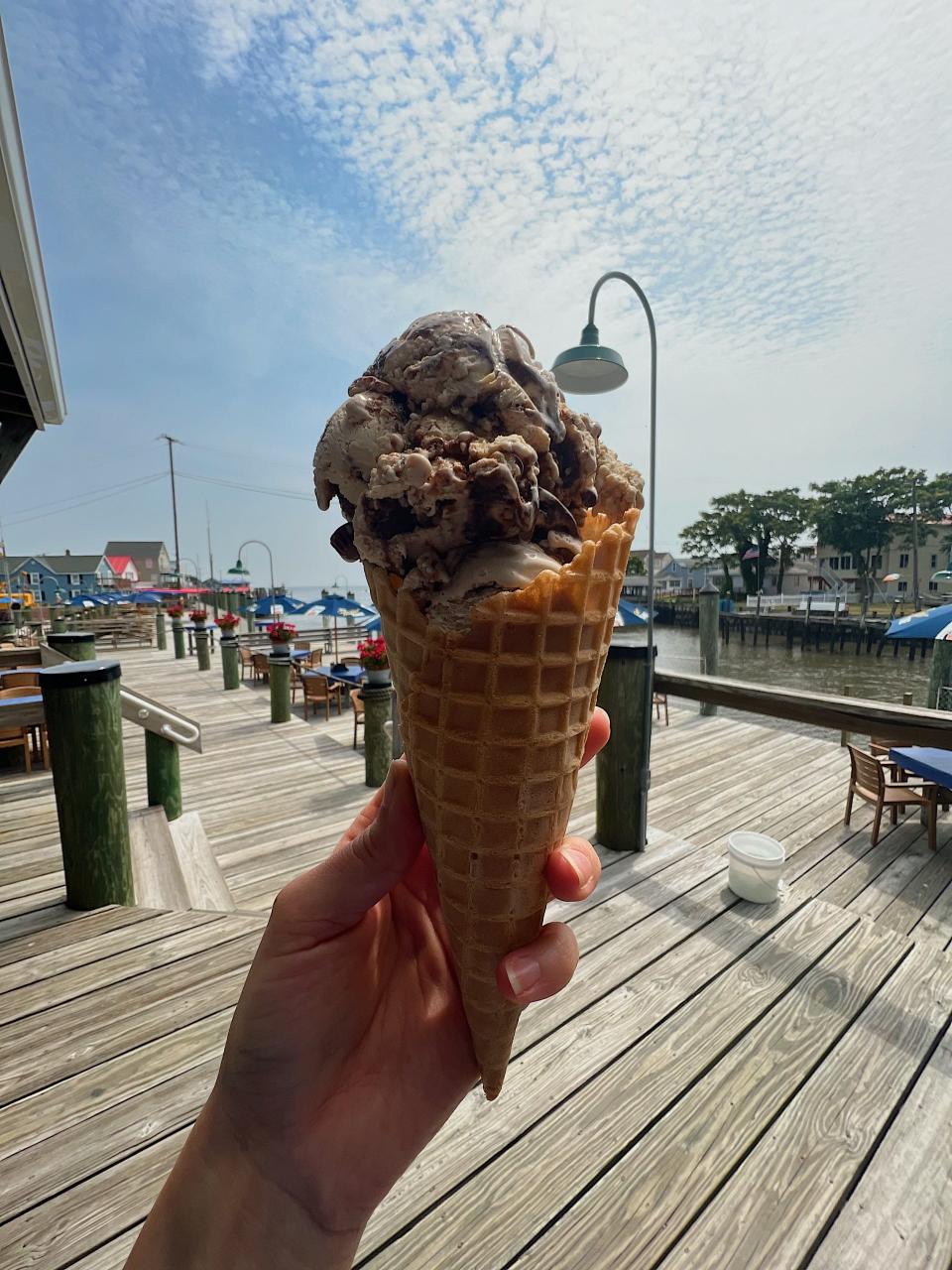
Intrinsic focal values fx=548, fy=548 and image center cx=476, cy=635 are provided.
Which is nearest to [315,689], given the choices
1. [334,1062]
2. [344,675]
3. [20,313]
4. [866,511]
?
[344,675]

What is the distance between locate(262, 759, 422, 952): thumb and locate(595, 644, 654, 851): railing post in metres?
2.86

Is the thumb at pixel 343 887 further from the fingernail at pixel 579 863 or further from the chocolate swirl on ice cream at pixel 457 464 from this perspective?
the chocolate swirl on ice cream at pixel 457 464

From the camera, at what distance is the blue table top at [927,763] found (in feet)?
14.3

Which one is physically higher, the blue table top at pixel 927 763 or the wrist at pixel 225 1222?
the wrist at pixel 225 1222

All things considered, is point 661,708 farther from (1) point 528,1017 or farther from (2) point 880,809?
(1) point 528,1017

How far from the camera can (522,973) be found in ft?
4.37

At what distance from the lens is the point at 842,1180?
1835mm

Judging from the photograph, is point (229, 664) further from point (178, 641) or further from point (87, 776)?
point (87, 776)

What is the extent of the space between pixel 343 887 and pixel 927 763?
5.18 metres

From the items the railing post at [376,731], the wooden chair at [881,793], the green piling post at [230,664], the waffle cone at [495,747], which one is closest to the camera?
the waffle cone at [495,747]

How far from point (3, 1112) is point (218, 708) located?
8834 millimetres

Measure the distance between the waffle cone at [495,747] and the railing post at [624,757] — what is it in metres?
2.63

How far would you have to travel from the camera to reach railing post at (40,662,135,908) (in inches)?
114

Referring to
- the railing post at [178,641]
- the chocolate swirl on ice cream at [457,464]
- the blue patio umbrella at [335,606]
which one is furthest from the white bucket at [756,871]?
the blue patio umbrella at [335,606]
